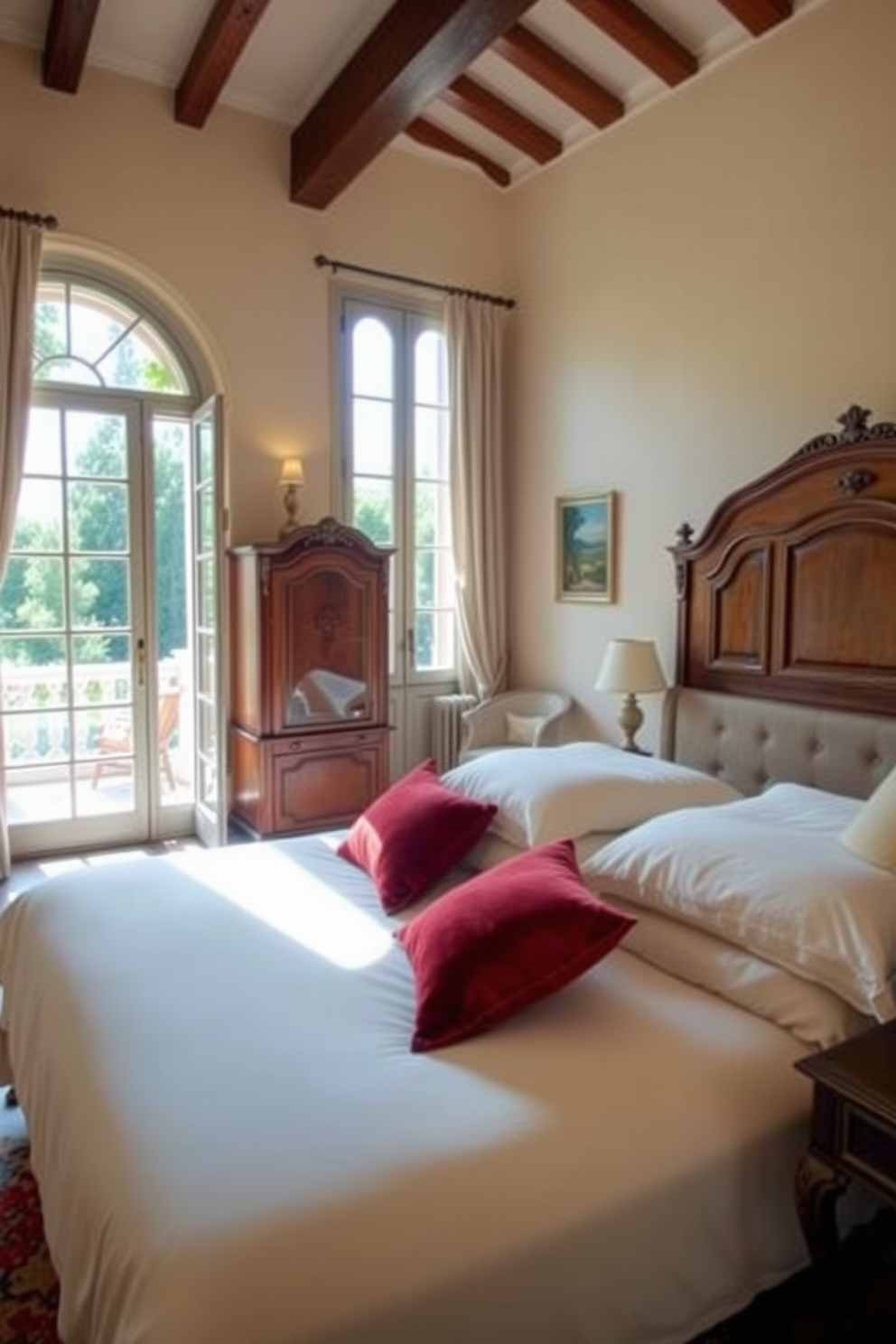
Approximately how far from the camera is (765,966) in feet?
5.79

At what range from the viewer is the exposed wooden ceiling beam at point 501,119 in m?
4.23

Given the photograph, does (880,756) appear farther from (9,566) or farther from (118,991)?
(9,566)

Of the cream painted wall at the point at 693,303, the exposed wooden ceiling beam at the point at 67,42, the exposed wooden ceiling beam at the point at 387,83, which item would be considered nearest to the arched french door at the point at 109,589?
the exposed wooden ceiling beam at the point at 67,42

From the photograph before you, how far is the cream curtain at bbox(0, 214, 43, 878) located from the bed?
2.14 metres

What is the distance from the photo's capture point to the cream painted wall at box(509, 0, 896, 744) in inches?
123

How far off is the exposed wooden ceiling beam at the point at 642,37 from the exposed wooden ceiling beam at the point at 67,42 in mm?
1876

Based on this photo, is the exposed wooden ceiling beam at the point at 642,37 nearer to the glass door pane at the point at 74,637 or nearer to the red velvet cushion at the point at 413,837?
the glass door pane at the point at 74,637

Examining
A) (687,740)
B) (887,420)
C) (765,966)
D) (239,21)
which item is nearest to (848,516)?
(887,420)

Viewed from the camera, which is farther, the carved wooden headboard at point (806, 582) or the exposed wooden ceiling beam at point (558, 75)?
the exposed wooden ceiling beam at point (558, 75)

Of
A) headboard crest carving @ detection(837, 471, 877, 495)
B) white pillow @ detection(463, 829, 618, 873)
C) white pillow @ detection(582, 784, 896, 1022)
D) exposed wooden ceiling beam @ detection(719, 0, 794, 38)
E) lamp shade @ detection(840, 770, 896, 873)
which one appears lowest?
white pillow @ detection(463, 829, 618, 873)

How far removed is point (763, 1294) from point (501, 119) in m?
4.76

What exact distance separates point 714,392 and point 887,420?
0.82m

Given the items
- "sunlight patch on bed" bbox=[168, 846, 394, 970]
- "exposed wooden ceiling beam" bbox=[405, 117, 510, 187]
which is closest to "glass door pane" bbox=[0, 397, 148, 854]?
"sunlight patch on bed" bbox=[168, 846, 394, 970]

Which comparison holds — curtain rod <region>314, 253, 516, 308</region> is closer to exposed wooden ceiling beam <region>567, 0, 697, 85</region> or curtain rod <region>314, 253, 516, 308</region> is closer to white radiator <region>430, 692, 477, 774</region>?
exposed wooden ceiling beam <region>567, 0, 697, 85</region>
